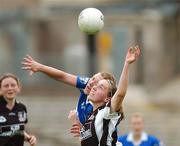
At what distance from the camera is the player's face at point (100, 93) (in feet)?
26.1

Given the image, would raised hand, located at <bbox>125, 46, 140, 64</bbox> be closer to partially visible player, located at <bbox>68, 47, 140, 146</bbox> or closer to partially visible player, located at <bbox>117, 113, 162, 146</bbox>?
partially visible player, located at <bbox>68, 47, 140, 146</bbox>

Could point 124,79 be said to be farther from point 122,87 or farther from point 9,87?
point 9,87

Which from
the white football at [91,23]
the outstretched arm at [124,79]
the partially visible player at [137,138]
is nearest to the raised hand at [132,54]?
the outstretched arm at [124,79]

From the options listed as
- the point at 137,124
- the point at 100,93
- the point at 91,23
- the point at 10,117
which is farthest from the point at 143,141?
the point at 100,93

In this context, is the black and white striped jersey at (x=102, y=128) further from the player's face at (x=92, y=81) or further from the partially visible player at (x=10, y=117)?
the partially visible player at (x=10, y=117)

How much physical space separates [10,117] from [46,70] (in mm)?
1452

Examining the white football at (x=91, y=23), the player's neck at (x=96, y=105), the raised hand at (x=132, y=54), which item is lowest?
the player's neck at (x=96, y=105)

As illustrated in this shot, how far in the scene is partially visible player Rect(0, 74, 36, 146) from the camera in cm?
1009

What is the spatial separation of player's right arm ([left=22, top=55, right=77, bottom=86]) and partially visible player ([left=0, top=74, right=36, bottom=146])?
1.08m

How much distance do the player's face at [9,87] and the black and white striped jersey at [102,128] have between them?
2304 mm

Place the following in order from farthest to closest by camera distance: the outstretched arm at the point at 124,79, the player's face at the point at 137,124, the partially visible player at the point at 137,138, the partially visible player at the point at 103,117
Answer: the partially visible player at the point at 137,138, the player's face at the point at 137,124, the partially visible player at the point at 103,117, the outstretched arm at the point at 124,79

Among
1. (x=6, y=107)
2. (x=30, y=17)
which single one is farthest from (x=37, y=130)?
(x=30, y=17)

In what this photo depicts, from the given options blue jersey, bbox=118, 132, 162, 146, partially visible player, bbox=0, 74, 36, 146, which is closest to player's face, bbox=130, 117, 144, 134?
blue jersey, bbox=118, 132, 162, 146

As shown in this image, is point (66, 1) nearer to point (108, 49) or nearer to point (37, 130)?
point (108, 49)
